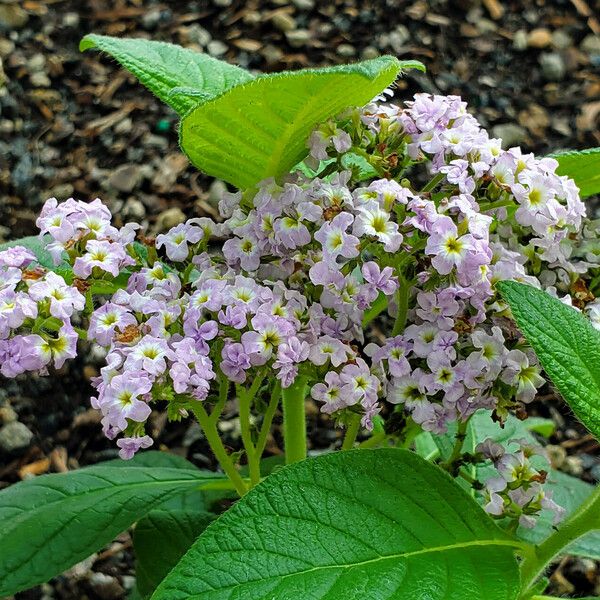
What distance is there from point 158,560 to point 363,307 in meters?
0.63

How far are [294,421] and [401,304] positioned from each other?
27 centimetres

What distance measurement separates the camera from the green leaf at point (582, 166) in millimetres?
1227

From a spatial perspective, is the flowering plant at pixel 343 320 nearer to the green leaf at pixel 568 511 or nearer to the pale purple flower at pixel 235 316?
the pale purple flower at pixel 235 316

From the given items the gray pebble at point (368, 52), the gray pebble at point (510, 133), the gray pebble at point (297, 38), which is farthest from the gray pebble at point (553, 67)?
the gray pebble at point (297, 38)

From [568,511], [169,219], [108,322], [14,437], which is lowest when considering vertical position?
[14,437]

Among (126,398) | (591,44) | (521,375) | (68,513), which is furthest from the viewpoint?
(591,44)

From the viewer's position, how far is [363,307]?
42.0 inches

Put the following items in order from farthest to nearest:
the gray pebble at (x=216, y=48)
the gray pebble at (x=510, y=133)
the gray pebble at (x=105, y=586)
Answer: the gray pebble at (x=216, y=48) → the gray pebble at (x=510, y=133) → the gray pebble at (x=105, y=586)

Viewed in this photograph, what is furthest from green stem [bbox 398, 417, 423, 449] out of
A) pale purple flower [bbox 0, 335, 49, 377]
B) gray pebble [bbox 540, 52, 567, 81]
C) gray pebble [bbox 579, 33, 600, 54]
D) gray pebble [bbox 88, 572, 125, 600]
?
gray pebble [bbox 579, 33, 600, 54]

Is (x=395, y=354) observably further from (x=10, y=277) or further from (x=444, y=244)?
(x=10, y=277)

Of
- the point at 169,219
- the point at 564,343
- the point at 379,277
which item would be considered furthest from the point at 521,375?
the point at 169,219

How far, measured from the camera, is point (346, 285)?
3.49 feet

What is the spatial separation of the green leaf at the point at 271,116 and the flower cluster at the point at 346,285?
4 centimetres

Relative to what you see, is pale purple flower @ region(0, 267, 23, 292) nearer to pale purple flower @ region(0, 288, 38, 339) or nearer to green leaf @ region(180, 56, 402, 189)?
pale purple flower @ region(0, 288, 38, 339)
